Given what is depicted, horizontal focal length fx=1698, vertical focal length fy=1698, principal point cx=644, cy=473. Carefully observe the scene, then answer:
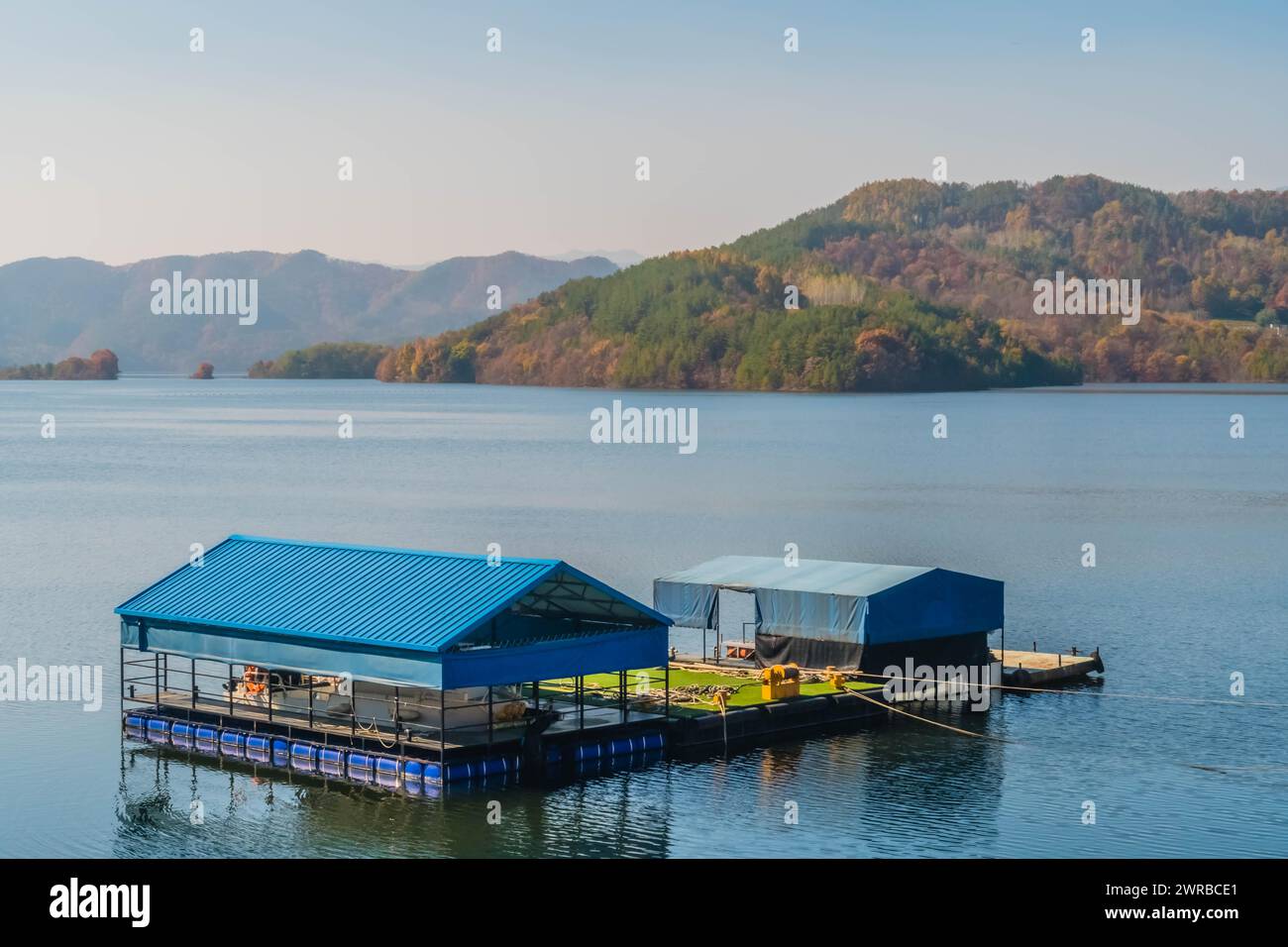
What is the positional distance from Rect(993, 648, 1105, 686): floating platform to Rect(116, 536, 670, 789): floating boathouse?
1359 centimetres

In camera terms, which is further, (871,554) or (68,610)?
(871,554)

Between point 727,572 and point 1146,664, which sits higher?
point 727,572

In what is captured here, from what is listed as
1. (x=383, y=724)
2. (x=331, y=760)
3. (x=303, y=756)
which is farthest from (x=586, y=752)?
(x=303, y=756)

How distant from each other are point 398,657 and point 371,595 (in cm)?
310

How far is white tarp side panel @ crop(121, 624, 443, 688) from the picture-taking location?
3828 centimetres

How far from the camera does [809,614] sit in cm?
4944

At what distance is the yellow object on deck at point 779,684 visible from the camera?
45.2 metres

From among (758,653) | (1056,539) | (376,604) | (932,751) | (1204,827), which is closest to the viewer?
(1204,827)

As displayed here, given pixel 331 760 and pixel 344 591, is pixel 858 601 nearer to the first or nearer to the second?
pixel 344 591

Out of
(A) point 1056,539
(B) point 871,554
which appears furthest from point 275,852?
(A) point 1056,539

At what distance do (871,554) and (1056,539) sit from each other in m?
15.6

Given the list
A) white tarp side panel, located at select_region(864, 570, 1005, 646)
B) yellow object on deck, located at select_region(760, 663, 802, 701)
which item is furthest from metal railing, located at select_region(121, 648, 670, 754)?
white tarp side panel, located at select_region(864, 570, 1005, 646)
